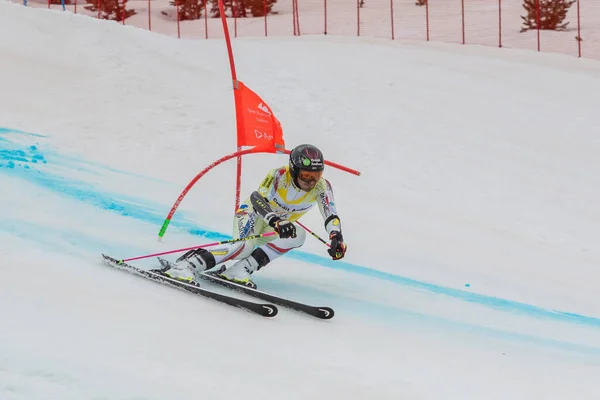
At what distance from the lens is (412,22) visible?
24.6 metres

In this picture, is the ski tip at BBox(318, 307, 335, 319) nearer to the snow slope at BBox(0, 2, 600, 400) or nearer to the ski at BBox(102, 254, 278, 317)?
the snow slope at BBox(0, 2, 600, 400)

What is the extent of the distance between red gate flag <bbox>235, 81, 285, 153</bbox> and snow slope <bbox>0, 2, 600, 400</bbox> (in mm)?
1159

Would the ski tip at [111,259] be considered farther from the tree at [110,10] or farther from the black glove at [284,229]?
the tree at [110,10]

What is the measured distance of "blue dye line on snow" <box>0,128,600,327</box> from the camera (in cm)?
654

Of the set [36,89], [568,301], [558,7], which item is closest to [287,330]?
[568,301]

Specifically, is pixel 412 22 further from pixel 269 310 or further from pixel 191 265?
pixel 269 310

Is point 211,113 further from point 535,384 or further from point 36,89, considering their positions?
point 535,384

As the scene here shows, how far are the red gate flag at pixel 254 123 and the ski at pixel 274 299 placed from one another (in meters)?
1.43

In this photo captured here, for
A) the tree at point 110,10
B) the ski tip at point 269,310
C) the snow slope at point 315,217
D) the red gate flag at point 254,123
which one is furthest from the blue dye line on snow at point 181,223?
the tree at point 110,10

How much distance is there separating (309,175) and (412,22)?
66.1 feet

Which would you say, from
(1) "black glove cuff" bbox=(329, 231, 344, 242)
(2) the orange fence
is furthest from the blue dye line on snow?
(2) the orange fence

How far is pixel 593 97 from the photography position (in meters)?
Answer: 14.0

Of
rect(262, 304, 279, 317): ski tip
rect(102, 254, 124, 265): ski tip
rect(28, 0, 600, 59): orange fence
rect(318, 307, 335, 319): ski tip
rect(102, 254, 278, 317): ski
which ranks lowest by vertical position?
rect(318, 307, 335, 319): ski tip

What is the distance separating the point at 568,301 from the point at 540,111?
272 inches
